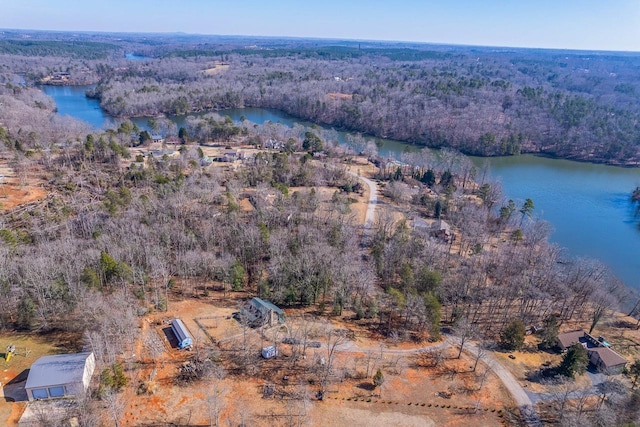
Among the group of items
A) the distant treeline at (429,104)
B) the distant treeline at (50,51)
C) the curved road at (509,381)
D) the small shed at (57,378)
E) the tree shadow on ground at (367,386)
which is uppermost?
the distant treeline at (50,51)

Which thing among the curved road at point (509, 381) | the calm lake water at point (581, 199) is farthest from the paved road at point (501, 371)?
the calm lake water at point (581, 199)

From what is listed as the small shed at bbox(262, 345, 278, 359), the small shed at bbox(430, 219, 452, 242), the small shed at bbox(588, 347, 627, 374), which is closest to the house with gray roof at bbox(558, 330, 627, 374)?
the small shed at bbox(588, 347, 627, 374)

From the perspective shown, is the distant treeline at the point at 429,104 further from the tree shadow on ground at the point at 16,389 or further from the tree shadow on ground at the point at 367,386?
the tree shadow on ground at the point at 16,389

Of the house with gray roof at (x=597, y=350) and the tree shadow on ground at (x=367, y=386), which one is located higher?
the house with gray roof at (x=597, y=350)

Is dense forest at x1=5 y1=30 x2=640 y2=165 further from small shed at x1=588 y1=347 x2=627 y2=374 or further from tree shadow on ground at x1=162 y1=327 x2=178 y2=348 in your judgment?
tree shadow on ground at x1=162 y1=327 x2=178 y2=348

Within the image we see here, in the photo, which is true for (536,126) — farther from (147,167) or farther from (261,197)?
(147,167)

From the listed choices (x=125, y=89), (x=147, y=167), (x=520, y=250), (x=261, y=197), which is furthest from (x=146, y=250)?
(x=125, y=89)

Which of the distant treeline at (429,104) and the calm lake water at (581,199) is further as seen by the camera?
the distant treeline at (429,104)
